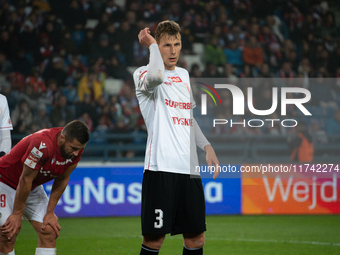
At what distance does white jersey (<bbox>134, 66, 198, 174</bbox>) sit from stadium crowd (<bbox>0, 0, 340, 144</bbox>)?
557cm

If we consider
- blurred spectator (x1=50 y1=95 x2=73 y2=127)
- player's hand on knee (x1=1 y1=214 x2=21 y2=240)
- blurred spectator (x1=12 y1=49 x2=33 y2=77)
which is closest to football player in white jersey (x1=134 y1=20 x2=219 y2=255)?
player's hand on knee (x1=1 y1=214 x2=21 y2=240)

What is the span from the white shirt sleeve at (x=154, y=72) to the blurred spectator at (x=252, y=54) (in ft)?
28.2

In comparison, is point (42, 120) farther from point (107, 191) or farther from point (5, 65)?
point (107, 191)

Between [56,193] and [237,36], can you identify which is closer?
[56,193]

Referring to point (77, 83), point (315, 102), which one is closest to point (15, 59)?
point (77, 83)

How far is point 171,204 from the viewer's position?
329 cm

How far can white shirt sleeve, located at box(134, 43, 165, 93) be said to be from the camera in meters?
3.11

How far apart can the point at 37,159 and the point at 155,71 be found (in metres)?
1.13

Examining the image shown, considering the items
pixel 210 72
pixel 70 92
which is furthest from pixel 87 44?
pixel 210 72

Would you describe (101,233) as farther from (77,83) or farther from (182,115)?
(77,83)

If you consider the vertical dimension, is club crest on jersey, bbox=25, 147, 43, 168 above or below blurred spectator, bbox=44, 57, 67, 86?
below

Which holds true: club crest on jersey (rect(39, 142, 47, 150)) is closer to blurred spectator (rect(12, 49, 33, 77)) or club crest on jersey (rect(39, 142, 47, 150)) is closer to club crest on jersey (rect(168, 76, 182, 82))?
club crest on jersey (rect(168, 76, 182, 82))

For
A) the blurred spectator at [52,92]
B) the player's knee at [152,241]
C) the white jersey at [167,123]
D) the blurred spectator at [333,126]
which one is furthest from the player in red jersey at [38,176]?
the blurred spectator at [333,126]

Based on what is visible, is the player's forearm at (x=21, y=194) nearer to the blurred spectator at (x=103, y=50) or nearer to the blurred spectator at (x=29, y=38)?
the blurred spectator at (x=103, y=50)
